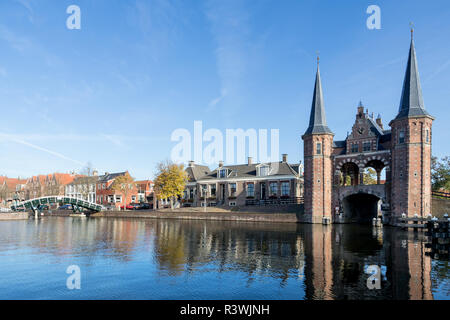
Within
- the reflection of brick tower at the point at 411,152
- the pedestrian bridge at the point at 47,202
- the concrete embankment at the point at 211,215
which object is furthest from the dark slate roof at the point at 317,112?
the pedestrian bridge at the point at 47,202

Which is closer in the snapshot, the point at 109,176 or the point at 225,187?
the point at 225,187

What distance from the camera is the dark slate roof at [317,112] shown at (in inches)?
1864

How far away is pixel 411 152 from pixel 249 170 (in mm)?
30410

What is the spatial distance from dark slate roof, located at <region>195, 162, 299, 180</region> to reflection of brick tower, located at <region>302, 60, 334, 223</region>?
1013 centimetres

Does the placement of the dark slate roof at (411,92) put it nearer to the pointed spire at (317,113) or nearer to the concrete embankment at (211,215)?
the pointed spire at (317,113)

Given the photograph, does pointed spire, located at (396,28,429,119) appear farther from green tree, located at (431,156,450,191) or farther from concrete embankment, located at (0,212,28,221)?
→ concrete embankment, located at (0,212,28,221)

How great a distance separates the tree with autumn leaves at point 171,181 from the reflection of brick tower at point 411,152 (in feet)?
126

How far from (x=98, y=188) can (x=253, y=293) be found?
275 ft

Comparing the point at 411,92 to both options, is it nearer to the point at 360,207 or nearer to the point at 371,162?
the point at 371,162

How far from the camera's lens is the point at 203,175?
234 ft

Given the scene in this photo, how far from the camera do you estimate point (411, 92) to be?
40344mm

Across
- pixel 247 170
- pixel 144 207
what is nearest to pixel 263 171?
pixel 247 170

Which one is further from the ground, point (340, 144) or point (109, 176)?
point (340, 144)
